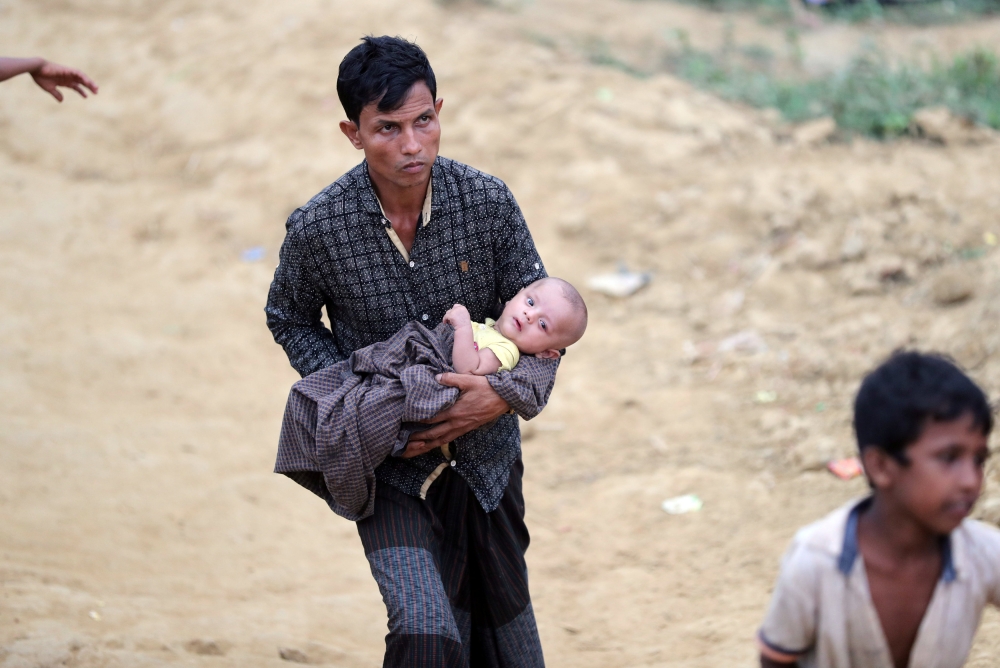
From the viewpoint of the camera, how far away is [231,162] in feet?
27.4

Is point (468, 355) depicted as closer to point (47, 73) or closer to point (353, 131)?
point (353, 131)

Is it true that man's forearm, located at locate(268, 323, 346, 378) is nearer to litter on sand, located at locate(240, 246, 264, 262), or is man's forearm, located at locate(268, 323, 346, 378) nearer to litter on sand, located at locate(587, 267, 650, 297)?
litter on sand, located at locate(587, 267, 650, 297)

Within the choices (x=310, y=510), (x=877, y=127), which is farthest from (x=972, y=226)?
(x=310, y=510)

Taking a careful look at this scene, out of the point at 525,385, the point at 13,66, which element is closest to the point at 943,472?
the point at 525,385

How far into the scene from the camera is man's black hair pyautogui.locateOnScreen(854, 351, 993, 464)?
174 centimetres

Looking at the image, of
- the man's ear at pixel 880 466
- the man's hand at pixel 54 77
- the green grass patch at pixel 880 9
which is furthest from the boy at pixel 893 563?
the green grass patch at pixel 880 9

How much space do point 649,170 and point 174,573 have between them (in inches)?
177

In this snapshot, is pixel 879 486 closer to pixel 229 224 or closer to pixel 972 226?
pixel 972 226

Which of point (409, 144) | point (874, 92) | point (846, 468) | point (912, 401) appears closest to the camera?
point (912, 401)

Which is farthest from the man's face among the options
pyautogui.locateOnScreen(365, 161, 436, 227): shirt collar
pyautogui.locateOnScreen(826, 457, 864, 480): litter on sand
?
pyautogui.locateOnScreen(826, 457, 864, 480): litter on sand

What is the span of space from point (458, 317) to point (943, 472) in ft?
4.28

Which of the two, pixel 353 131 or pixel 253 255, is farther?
pixel 253 255

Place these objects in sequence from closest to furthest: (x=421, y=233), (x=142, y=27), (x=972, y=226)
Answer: (x=421, y=233) → (x=972, y=226) → (x=142, y=27)

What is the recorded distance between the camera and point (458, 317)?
2.67 meters
